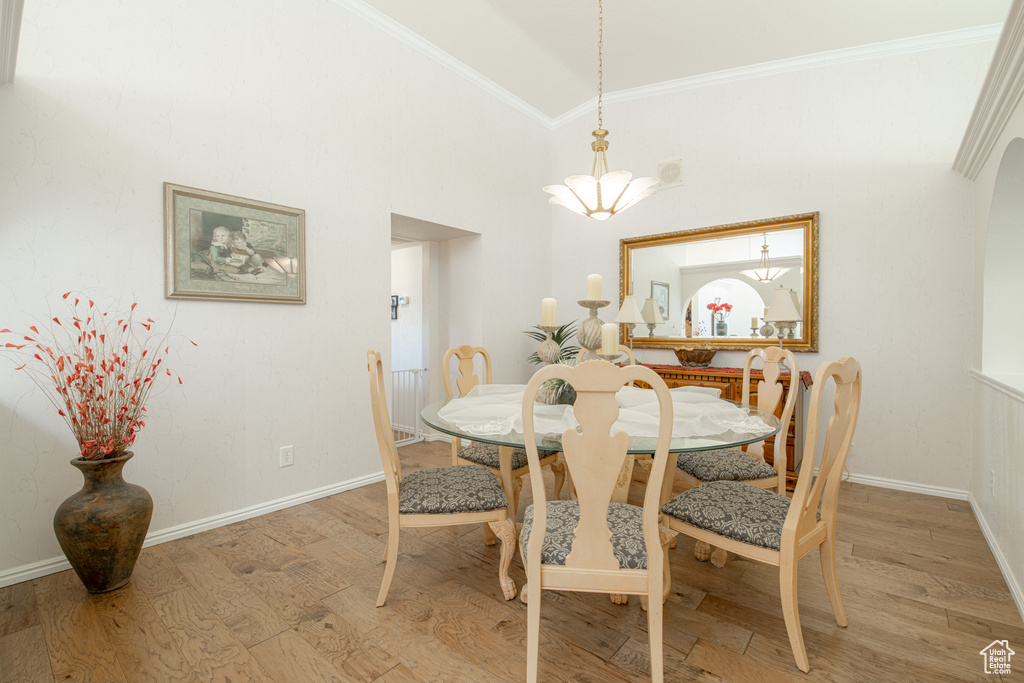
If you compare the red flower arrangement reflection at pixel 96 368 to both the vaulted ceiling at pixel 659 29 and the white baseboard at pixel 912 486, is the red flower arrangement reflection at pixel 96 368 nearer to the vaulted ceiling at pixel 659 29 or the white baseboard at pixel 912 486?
the vaulted ceiling at pixel 659 29

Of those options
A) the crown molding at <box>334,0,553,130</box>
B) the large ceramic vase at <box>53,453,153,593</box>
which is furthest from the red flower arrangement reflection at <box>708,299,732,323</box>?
the large ceramic vase at <box>53,453,153,593</box>

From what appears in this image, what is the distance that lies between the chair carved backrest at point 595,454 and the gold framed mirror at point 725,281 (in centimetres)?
271

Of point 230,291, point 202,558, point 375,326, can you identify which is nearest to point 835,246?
point 375,326

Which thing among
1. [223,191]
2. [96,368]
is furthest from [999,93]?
[96,368]

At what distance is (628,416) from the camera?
182 centimetres

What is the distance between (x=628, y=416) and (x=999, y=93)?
6.93 ft

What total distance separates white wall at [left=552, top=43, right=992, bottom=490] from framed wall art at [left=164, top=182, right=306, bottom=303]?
11.1ft

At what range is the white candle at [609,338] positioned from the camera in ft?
6.06

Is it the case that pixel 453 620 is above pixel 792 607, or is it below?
below

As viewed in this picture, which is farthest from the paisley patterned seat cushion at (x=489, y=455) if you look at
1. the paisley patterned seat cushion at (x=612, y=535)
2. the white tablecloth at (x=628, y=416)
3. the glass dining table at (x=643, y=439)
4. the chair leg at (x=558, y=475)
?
the paisley patterned seat cushion at (x=612, y=535)

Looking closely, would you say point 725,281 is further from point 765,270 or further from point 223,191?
point 223,191

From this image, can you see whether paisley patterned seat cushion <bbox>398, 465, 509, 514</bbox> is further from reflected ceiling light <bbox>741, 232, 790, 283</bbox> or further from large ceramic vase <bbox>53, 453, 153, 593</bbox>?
reflected ceiling light <bbox>741, 232, 790, 283</bbox>

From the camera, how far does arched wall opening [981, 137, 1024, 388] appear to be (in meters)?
2.43

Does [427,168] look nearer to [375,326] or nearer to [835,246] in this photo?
[375,326]
